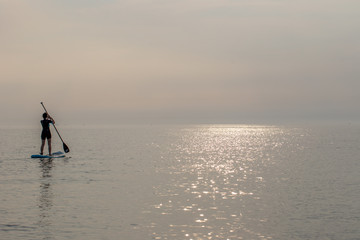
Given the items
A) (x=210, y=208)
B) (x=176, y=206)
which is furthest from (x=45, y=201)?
(x=210, y=208)

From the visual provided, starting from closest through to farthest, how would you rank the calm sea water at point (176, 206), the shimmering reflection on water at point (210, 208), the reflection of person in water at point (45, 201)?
the shimmering reflection on water at point (210, 208) → the calm sea water at point (176, 206) → the reflection of person in water at point (45, 201)

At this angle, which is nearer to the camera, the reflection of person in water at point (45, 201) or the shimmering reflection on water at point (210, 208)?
the shimmering reflection on water at point (210, 208)

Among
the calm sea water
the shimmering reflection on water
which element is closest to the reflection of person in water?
the calm sea water

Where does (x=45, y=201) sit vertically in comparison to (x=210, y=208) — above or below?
above

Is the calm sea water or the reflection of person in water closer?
the calm sea water

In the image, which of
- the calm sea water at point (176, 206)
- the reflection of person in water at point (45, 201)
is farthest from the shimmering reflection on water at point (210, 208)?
the reflection of person in water at point (45, 201)

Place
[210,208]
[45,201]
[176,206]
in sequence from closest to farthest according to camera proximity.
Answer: [210,208] < [176,206] < [45,201]

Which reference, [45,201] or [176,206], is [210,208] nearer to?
[176,206]

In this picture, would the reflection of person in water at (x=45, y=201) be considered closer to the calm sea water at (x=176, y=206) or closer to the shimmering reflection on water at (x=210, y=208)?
the calm sea water at (x=176, y=206)

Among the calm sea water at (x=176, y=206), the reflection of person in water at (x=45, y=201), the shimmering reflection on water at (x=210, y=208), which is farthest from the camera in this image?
the reflection of person in water at (x=45, y=201)

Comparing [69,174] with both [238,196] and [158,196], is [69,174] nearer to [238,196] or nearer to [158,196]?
[158,196]

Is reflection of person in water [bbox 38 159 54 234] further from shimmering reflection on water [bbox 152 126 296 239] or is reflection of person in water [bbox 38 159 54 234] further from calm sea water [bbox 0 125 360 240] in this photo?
shimmering reflection on water [bbox 152 126 296 239]

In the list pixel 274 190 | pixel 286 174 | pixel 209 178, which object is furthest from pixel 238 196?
pixel 286 174

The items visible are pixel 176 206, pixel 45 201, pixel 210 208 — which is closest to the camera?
pixel 210 208
